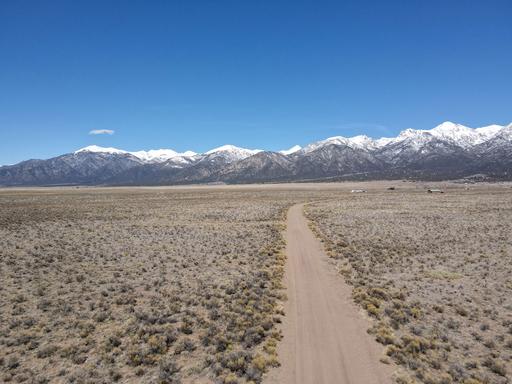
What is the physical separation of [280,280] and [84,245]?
65.2ft

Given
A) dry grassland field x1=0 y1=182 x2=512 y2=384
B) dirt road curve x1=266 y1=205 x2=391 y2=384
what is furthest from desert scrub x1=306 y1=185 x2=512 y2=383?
dirt road curve x1=266 y1=205 x2=391 y2=384

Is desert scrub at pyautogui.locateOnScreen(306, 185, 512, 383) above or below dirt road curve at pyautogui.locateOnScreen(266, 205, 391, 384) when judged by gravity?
below

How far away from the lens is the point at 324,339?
1170 centimetres

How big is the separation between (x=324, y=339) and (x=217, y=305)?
5.53 metres

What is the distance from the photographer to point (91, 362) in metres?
10.4

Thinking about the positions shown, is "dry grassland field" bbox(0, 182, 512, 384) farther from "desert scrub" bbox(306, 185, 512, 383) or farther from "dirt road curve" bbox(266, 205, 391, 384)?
"dirt road curve" bbox(266, 205, 391, 384)

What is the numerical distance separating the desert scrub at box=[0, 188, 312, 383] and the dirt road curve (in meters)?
0.67

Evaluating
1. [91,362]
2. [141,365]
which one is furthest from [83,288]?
[141,365]

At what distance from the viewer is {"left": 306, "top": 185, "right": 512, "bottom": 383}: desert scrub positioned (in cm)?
1054

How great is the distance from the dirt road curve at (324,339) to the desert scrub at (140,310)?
2.19 feet

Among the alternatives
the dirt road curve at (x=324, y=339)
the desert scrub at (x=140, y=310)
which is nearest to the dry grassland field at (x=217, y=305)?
the desert scrub at (x=140, y=310)

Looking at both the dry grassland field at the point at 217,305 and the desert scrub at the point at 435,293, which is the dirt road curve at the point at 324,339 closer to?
the dry grassland field at the point at 217,305

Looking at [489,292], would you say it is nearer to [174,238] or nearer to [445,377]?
[445,377]

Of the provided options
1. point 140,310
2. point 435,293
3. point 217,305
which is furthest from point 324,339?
point 435,293
